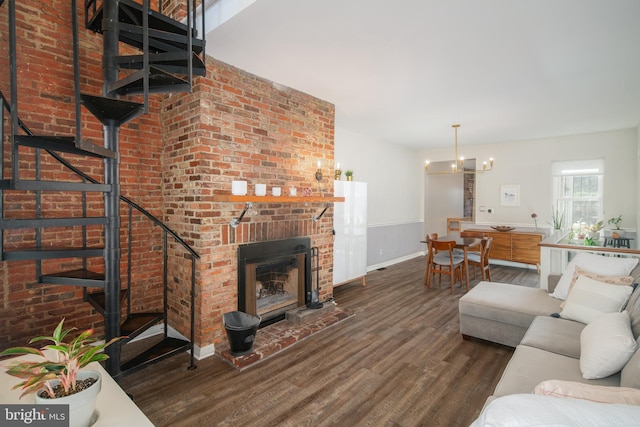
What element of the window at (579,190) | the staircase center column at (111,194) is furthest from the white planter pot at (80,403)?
the window at (579,190)

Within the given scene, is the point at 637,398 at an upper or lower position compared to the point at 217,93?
lower

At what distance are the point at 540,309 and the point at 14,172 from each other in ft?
12.7

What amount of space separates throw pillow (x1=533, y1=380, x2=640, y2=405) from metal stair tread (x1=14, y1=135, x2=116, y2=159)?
2.44 metres

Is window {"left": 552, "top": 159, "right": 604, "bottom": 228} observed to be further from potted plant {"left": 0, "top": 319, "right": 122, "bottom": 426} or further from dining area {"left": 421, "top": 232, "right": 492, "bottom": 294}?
potted plant {"left": 0, "top": 319, "right": 122, "bottom": 426}

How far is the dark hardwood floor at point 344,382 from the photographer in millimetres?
2125

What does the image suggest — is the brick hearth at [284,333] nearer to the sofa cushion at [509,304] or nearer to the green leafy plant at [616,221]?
the sofa cushion at [509,304]

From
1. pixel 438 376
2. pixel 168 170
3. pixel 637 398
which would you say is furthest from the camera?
pixel 168 170

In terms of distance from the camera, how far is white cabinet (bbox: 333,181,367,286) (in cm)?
470

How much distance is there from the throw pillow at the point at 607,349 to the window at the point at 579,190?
17.6ft

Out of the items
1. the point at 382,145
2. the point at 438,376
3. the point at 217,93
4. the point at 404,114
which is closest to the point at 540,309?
the point at 438,376

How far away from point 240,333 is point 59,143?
1.90m

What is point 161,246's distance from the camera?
11.0 ft

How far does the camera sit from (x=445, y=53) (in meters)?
2.79

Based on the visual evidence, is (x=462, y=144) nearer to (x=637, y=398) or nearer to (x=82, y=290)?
(x=637, y=398)
